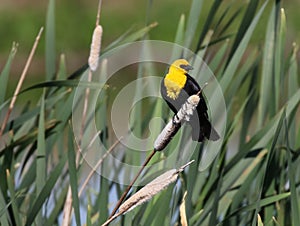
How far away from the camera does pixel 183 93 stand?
23.3 inches

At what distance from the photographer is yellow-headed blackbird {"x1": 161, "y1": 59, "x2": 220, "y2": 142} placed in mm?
594

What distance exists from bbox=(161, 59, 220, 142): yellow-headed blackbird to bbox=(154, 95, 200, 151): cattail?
0.04 meters

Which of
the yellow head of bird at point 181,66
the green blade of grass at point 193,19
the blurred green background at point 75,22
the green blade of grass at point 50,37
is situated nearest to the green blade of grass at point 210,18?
the green blade of grass at point 193,19

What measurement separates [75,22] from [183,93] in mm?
6241

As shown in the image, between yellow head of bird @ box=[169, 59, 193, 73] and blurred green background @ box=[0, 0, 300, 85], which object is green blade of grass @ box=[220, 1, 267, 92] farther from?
blurred green background @ box=[0, 0, 300, 85]

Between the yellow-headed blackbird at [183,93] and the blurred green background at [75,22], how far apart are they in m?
5.11

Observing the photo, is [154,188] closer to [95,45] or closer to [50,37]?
[95,45]

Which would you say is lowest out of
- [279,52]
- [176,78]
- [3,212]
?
[3,212]

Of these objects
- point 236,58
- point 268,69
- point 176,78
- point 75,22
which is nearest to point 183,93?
point 176,78

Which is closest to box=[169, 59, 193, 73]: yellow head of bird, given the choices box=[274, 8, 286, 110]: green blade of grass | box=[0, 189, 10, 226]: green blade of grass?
box=[0, 189, 10, 226]: green blade of grass

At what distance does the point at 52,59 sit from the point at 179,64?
48cm

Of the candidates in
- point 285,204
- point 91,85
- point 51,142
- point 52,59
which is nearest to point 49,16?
point 52,59

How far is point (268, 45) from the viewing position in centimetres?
104

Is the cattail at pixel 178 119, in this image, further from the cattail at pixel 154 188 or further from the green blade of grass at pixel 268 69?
the green blade of grass at pixel 268 69
